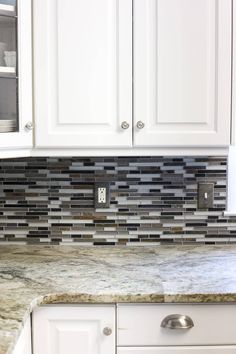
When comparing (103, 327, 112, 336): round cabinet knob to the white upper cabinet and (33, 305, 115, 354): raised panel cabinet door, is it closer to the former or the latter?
(33, 305, 115, 354): raised panel cabinet door

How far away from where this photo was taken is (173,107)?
6.92ft

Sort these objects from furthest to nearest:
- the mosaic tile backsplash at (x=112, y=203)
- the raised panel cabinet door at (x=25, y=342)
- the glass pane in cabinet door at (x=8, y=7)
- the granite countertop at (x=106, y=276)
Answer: the mosaic tile backsplash at (x=112, y=203)
the glass pane in cabinet door at (x=8, y=7)
the granite countertop at (x=106, y=276)
the raised panel cabinet door at (x=25, y=342)

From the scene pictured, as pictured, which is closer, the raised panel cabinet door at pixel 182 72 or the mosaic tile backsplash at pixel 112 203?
the raised panel cabinet door at pixel 182 72

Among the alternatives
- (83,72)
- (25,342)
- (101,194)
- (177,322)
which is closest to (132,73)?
(83,72)

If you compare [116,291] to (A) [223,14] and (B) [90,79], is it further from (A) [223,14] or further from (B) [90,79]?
(A) [223,14]

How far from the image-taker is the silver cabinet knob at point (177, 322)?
5.99 feet

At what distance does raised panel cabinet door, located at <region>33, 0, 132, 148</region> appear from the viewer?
2.09m

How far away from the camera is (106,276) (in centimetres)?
198

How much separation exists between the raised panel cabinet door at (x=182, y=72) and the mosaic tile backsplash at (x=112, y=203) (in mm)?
343

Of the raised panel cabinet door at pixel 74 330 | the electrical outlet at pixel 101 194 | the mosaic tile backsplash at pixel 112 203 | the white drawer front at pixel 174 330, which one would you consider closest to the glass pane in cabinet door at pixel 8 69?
the mosaic tile backsplash at pixel 112 203

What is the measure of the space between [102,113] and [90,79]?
0.44ft

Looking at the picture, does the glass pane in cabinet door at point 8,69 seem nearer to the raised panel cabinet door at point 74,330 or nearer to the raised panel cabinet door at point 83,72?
the raised panel cabinet door at point 83,72

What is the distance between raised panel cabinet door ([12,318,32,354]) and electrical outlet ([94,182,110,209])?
76 centimetres

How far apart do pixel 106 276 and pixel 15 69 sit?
0.82 metres
